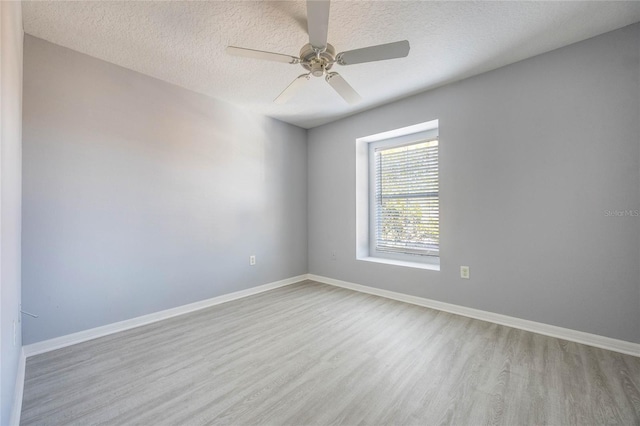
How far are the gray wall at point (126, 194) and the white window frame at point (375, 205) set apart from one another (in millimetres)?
1601

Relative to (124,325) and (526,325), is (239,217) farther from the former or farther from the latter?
(526,325)

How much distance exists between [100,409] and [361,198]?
3350 millimetres

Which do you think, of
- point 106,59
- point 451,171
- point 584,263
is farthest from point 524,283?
point 106,59

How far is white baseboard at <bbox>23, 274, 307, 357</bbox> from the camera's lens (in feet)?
6.99

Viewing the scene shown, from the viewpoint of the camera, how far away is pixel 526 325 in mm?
2469

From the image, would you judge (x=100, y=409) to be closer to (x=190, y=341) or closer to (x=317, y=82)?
(x=190, y=341)

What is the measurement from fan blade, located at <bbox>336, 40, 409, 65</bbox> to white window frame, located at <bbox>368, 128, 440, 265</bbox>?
1808 mm

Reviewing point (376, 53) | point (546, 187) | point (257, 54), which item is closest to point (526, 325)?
point (546, 187)

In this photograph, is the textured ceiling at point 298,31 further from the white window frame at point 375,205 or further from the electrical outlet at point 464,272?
the electrical outlet at point 464,272

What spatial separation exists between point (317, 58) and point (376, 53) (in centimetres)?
41

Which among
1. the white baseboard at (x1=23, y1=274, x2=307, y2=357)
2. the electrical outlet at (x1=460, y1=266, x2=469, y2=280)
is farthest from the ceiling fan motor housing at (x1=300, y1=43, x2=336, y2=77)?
A: the white baseboard at (x1=23, y1=274, x2=307, y2=357)

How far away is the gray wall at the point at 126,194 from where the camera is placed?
2156mm

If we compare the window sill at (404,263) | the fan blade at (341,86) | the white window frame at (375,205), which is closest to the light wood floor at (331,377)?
the window sill at (404,263)

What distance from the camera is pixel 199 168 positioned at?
3.12 m
